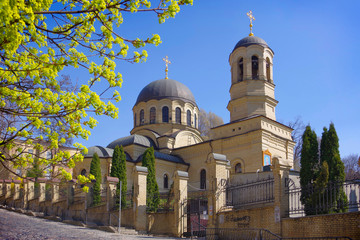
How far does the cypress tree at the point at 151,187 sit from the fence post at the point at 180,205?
1.97 metres

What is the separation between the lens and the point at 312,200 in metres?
11.1

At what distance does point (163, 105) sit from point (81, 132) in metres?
25.8

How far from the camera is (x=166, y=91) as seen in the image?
3441cm

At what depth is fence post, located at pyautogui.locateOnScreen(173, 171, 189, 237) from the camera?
15.0 metres

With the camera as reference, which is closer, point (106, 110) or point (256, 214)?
point (106, 110)

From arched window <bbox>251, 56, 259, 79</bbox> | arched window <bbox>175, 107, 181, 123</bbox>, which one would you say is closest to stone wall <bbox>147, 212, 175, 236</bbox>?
arched window <bbox>251, 56, 259, 79</bbox>

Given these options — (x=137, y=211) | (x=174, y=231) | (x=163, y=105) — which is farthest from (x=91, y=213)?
(x=163, y=105)

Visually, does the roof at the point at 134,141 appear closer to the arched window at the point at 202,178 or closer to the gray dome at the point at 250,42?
the arched window at the point at 202,178

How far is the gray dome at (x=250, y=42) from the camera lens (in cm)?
2691

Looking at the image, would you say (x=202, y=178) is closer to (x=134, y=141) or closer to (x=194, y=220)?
(x=134, y=141)

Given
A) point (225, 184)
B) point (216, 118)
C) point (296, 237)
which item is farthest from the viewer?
point (216, 118)

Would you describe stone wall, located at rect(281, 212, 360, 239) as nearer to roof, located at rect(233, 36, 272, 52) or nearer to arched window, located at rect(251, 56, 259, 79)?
arched window, located at rect(251, 56, 259, 79)

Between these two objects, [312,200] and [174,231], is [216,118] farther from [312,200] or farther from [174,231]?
[312,200]

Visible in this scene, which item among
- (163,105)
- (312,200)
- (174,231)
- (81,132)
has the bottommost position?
(174,231)
